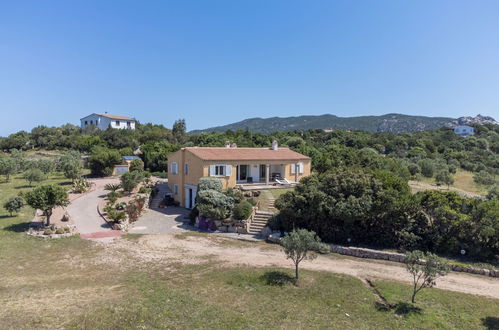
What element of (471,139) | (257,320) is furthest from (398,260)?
(471,139)

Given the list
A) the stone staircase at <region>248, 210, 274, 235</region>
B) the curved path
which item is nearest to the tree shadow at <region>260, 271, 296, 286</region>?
the stone staircase at <region>248, 210, 274, 235</region>

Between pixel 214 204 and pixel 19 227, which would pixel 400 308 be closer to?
pixel 214 204

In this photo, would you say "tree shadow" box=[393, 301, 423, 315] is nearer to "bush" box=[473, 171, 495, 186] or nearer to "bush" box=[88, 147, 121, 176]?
"bush" box=[88, 147, 121, 176]

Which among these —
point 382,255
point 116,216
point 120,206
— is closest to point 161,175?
point 120,206

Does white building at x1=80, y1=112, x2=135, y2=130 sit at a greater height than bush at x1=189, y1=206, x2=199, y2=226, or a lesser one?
greater

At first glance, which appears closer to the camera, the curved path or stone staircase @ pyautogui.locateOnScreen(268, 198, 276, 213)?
the curved path

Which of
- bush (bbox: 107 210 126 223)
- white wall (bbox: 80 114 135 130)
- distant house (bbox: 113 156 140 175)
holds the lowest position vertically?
bush (bbox: 107 210 126 223)
